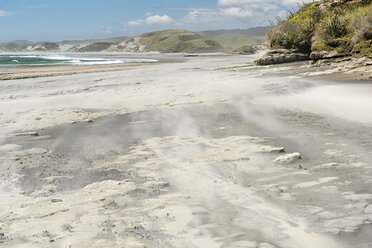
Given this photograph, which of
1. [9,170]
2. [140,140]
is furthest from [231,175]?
[9,170]

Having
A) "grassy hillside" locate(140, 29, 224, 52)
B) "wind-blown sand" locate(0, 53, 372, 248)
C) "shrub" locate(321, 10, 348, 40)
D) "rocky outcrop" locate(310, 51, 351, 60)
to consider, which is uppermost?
"grassy hillside" locate(140, 29, 224, 52)

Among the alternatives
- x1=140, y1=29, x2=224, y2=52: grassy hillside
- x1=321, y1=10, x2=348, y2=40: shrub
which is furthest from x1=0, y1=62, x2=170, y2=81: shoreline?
x1=140, y1=29, x2=224, y2=52: grassy hillside

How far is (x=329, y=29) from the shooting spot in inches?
787

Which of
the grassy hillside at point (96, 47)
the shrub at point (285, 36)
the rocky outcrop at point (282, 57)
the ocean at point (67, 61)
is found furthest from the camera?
the grassy hillside at point (96, 47)

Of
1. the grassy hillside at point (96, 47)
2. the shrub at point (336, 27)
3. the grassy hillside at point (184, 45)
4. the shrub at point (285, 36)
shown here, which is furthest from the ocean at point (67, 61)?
the grassy hillside at point (96, 47)

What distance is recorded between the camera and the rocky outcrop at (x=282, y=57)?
22.7m

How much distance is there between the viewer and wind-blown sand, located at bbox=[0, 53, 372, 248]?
3.96 metres

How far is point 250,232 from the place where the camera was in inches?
154

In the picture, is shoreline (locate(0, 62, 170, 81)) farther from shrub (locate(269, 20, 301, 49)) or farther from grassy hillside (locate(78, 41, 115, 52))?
grassy hillside (locate(78, 41, 115, 52))

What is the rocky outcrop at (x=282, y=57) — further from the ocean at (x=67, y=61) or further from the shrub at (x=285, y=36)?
the ocean at (x=67, y=61)

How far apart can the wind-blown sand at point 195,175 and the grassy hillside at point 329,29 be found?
7.81 m

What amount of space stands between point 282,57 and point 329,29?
3.88m

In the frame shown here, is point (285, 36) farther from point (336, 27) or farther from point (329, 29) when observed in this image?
point (336, 27)

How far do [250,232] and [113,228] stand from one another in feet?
5.64
